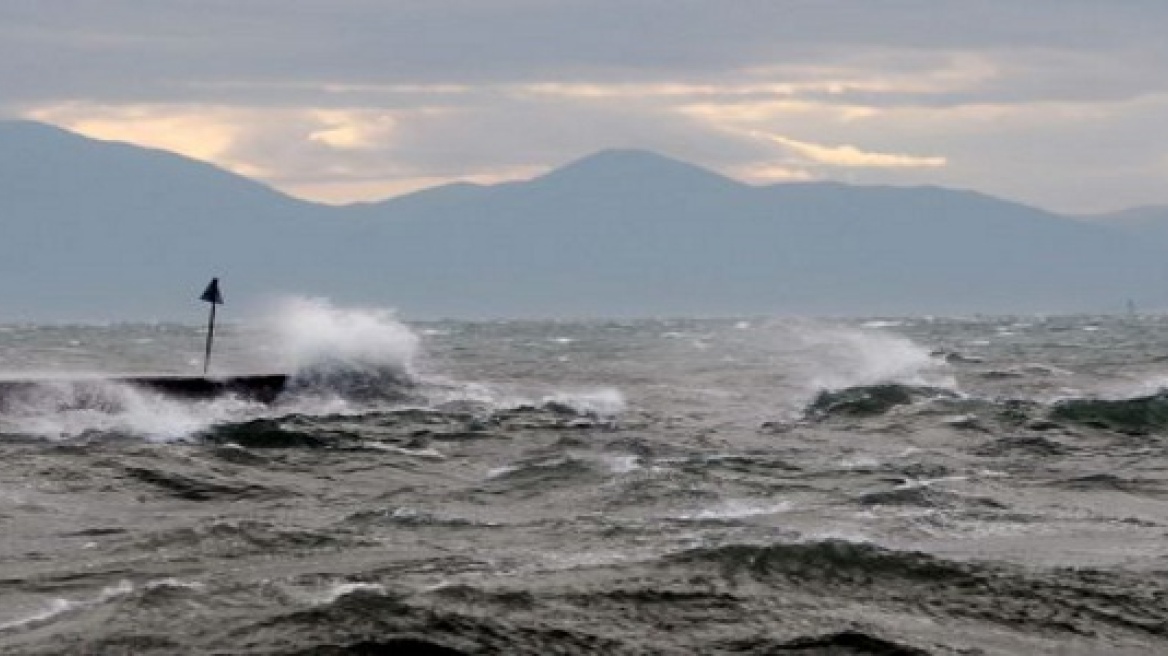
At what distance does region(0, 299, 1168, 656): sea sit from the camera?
14.7 m

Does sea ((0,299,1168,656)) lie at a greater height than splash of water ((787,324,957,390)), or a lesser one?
lesser

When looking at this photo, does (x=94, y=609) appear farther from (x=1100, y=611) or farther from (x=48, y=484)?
(x=48, y=484)

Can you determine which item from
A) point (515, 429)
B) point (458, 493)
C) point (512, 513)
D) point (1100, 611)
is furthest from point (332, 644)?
point (515, 429)

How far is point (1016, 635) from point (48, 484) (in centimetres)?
1509

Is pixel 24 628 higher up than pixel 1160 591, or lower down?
lower down

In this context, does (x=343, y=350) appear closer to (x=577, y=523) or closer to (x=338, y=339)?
(x=338, y=339)

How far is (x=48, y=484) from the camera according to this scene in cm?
2545

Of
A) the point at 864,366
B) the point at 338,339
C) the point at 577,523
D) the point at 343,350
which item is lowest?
the point at 577,523

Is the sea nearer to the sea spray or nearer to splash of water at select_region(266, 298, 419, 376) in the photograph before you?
the sea spray

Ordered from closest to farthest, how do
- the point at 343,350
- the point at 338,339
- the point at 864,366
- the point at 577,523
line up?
the point at 577,523, the point at 343,350, the point at 338,339, the point at 864,366

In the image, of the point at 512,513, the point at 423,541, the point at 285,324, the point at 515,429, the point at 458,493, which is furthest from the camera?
the point at 285,324

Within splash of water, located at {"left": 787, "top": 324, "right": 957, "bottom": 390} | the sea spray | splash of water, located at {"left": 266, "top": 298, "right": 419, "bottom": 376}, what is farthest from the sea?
splash of water, located at {"left": 787, "top": 324, "right": 957, "bottom": 390}

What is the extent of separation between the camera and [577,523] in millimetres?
21062

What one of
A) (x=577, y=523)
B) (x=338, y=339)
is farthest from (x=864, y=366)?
(x=577, y=523)
